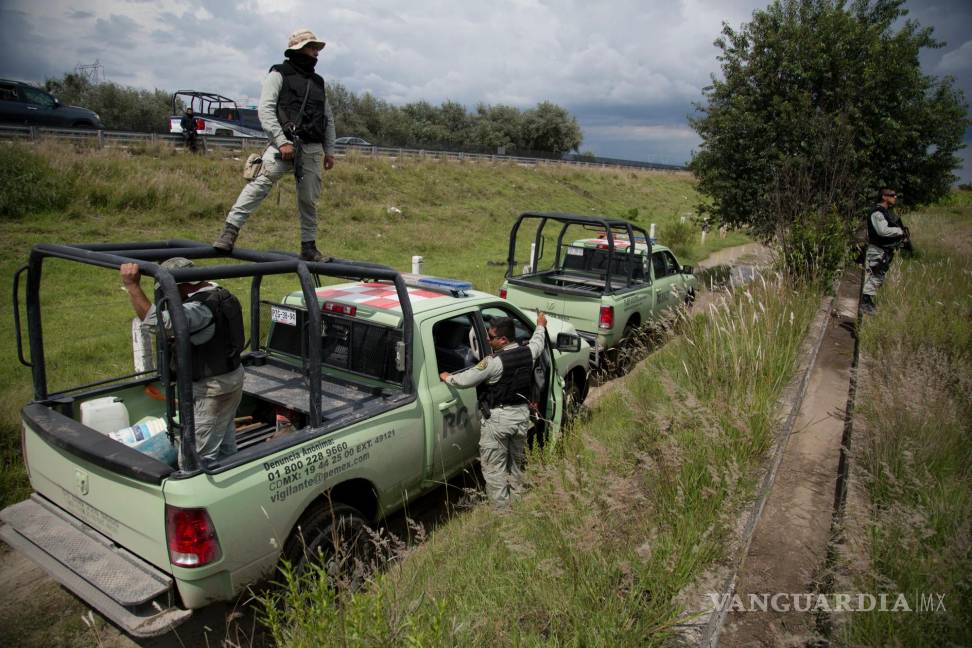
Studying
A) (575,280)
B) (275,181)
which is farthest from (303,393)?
(575,280)

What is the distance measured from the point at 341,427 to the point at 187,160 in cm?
2025

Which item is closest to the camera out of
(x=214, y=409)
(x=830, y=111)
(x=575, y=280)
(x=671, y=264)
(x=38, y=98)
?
(x=214, y=409)

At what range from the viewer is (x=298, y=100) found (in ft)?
16.4

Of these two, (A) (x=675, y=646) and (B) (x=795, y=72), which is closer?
(A) (x=675, y=646)

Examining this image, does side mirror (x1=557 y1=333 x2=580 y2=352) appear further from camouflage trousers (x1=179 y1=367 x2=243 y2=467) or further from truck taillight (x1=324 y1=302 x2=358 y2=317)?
camouflage trousers (x1=179 y1=367 x2=243 y2=467)

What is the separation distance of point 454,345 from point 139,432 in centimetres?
240

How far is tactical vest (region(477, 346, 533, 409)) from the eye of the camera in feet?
14.6

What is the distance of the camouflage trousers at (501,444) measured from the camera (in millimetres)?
4484

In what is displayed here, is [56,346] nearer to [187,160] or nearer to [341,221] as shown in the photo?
[341,221]

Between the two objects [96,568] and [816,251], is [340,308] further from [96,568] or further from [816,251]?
[816,251]

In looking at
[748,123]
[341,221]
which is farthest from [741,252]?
[341,221]

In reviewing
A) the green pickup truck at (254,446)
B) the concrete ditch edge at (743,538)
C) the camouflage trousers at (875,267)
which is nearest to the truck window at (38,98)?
the green pickup truck at (254,446)

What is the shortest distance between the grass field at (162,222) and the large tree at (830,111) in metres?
6.11

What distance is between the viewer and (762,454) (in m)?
4.10
